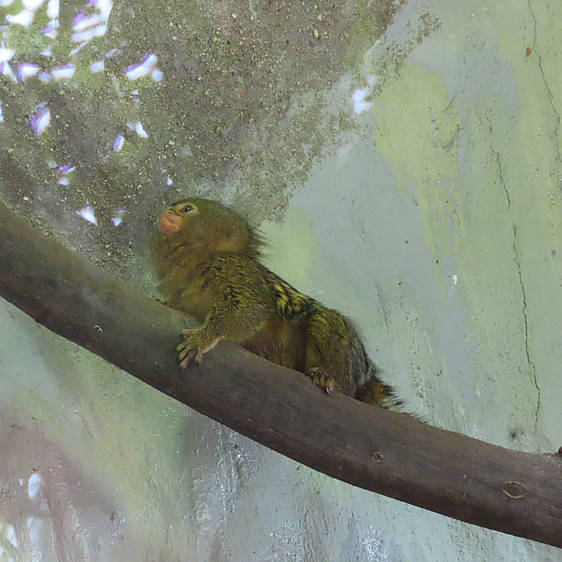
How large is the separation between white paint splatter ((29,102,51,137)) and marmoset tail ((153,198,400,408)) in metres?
0.60

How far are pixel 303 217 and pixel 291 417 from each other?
3.81 ft

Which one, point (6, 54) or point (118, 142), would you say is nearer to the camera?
point (6, 54)

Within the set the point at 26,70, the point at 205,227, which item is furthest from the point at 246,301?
the point at 26,70

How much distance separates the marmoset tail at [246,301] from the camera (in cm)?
194

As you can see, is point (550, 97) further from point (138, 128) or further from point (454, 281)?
point (138, 128)

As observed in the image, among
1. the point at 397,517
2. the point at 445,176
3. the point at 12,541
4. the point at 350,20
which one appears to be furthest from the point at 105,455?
the point at 350,20

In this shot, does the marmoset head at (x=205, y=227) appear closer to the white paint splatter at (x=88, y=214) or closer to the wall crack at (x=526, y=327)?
the white paint splatter at (x=88, y=214)

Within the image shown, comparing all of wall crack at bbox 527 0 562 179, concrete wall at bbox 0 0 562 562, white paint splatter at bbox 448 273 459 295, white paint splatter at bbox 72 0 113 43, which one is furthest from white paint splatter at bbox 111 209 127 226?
wall crack at bbox 527 0 562 179

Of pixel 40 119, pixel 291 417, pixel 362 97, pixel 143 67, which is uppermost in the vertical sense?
pixel 362 97

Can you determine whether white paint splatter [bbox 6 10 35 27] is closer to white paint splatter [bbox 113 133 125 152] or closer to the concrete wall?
the concrete wall

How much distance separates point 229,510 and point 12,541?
703mm

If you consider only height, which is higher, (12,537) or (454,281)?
(454,281)

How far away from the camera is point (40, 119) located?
94.3 inches

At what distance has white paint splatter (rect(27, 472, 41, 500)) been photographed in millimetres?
2093
